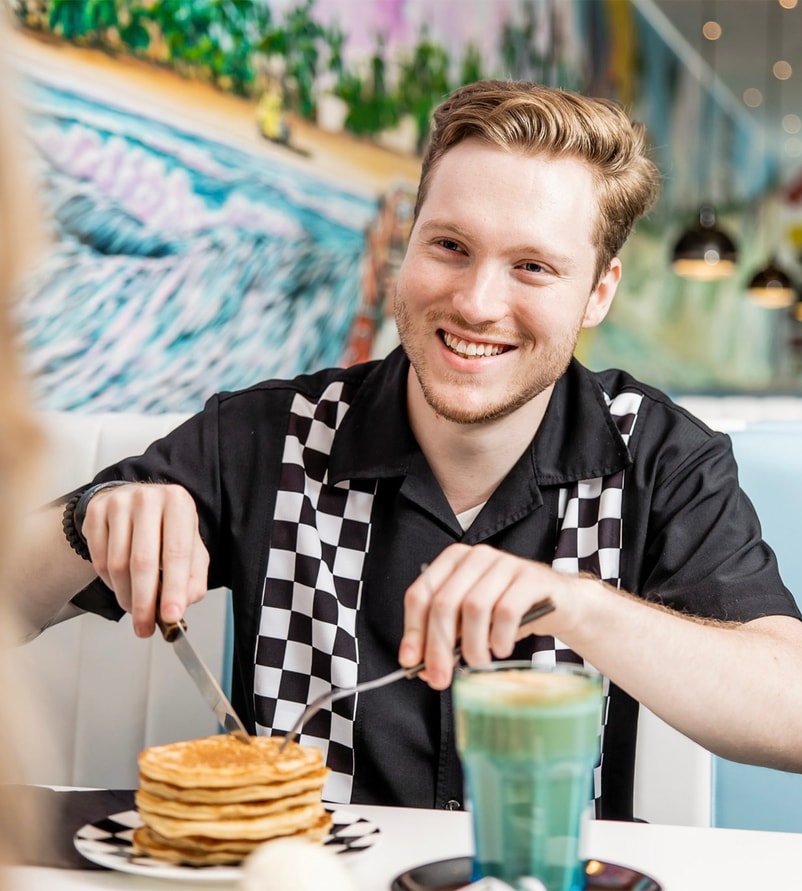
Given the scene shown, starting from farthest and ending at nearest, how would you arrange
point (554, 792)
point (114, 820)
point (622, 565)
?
point (622, 565), point (114, 820), point (554, 792)

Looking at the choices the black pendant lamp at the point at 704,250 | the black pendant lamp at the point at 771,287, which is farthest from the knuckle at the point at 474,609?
the black pendant lamp at the point at 771,287

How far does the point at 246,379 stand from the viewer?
308 centimetres

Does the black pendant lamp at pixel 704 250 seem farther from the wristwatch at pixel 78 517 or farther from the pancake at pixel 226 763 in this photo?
the pancake at pixel 226 763

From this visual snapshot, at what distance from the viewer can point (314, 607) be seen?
1.42 meters

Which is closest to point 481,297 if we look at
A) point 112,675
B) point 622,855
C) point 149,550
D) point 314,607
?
point 314,607

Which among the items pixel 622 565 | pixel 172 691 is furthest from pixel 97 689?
pixel 622 565

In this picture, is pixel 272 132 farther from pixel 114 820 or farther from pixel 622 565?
pixel 114 820

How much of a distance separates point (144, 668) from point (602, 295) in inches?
33.2

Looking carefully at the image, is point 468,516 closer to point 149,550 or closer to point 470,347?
point 470,347

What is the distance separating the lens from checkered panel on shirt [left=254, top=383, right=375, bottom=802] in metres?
1.38

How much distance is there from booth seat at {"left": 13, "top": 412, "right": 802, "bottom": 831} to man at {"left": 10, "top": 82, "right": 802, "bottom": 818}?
0.61 feet

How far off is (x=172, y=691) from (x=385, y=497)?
1.63 feet

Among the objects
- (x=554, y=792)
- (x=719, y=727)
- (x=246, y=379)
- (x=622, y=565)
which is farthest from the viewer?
(x=246, y=379)

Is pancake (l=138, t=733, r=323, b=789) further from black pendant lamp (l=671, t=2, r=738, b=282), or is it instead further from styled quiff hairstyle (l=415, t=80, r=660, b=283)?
black pendant lamp (l=671, t=2, r=738, b=282)
